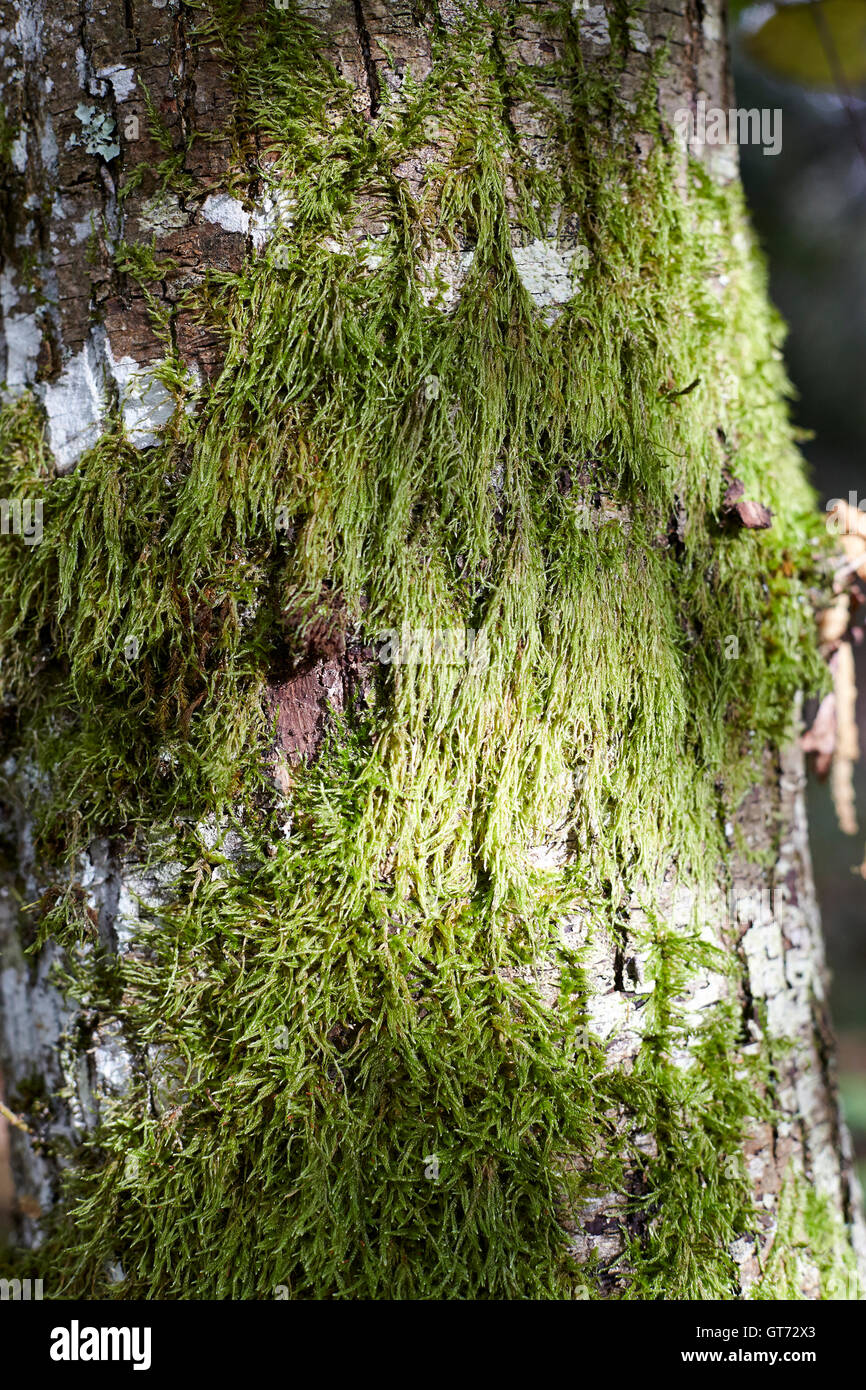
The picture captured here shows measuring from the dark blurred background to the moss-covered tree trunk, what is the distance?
12.2ft

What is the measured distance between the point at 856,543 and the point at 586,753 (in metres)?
0.79

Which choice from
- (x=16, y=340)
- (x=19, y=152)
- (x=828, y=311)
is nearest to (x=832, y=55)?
(x=19, y=152)

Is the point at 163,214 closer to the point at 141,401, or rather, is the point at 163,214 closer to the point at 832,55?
the point at 141,401

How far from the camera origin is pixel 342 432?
1055mm

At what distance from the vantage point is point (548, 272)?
1115mm

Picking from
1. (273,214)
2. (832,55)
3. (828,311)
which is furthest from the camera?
(828,311)

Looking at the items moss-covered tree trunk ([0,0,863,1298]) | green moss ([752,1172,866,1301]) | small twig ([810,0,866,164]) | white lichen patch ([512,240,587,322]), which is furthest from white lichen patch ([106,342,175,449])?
small twig ([810,0,866,164])

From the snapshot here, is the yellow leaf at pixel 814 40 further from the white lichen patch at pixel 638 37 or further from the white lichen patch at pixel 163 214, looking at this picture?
the white lichen patch at pixel 163 214

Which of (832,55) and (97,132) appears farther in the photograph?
(832,55)

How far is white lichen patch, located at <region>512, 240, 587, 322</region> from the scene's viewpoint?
3.62ft

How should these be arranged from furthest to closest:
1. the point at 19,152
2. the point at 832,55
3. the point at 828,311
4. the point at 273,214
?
1. the point at 828,311
2. the point at 832,55
3. the point at 19,152
4. the point at 273,214

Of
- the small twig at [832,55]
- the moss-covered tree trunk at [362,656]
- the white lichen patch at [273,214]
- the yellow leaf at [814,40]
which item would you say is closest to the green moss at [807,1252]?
the moss-covered tree trunk at [362,656]

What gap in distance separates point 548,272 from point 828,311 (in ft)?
19.2

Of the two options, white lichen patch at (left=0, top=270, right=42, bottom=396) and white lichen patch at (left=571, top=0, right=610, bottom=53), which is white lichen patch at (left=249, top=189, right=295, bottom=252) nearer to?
white lichen patch at (left=0, top=270, right=42, bottom=396)
